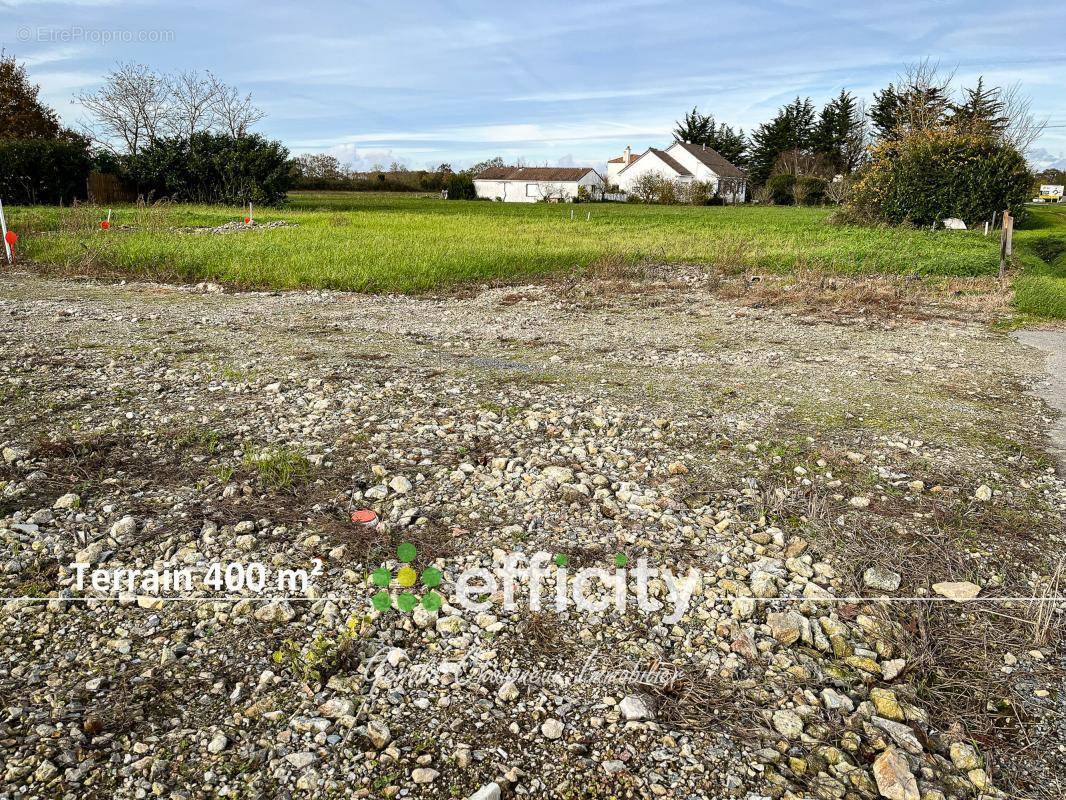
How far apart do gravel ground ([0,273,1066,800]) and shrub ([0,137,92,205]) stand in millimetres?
32345

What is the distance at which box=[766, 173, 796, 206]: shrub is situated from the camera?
199 ft


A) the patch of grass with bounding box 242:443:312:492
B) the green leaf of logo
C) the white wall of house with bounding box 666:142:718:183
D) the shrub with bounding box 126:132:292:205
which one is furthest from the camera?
the white wall of house with bounding box 666:142:718:183

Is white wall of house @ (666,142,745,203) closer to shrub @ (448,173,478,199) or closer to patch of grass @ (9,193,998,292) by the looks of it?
shrub @ (448,173,478,199)

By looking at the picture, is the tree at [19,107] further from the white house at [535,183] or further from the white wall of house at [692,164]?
the white wall of house at [692,164]

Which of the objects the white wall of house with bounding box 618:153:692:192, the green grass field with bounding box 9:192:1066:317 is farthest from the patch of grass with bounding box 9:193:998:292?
the white wall of house with bounding box 618:153:692:192

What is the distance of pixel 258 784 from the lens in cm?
258

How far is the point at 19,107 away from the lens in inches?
1697

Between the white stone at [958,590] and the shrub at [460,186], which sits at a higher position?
the shrub at [460,186]

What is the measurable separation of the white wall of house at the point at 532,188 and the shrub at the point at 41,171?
42.7 meters

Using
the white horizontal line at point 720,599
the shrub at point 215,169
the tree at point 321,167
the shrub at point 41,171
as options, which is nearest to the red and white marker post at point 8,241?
the white horizontal line at point 720,599

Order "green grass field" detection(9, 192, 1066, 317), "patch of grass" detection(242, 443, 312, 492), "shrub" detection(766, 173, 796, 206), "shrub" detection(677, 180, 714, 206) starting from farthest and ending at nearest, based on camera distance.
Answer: "shrub" detection(677, 180, 714, 206)
"shrub" detection(766, 173, 796, 206)
"green grass field" detection(9, 192, 1066, 317)
"patch of grass" detection(242, 443, 312, 492)

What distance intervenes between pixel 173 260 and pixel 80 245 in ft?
9.58

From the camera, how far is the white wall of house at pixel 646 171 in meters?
70.1

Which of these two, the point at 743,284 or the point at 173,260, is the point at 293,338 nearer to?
the point at 173,260
